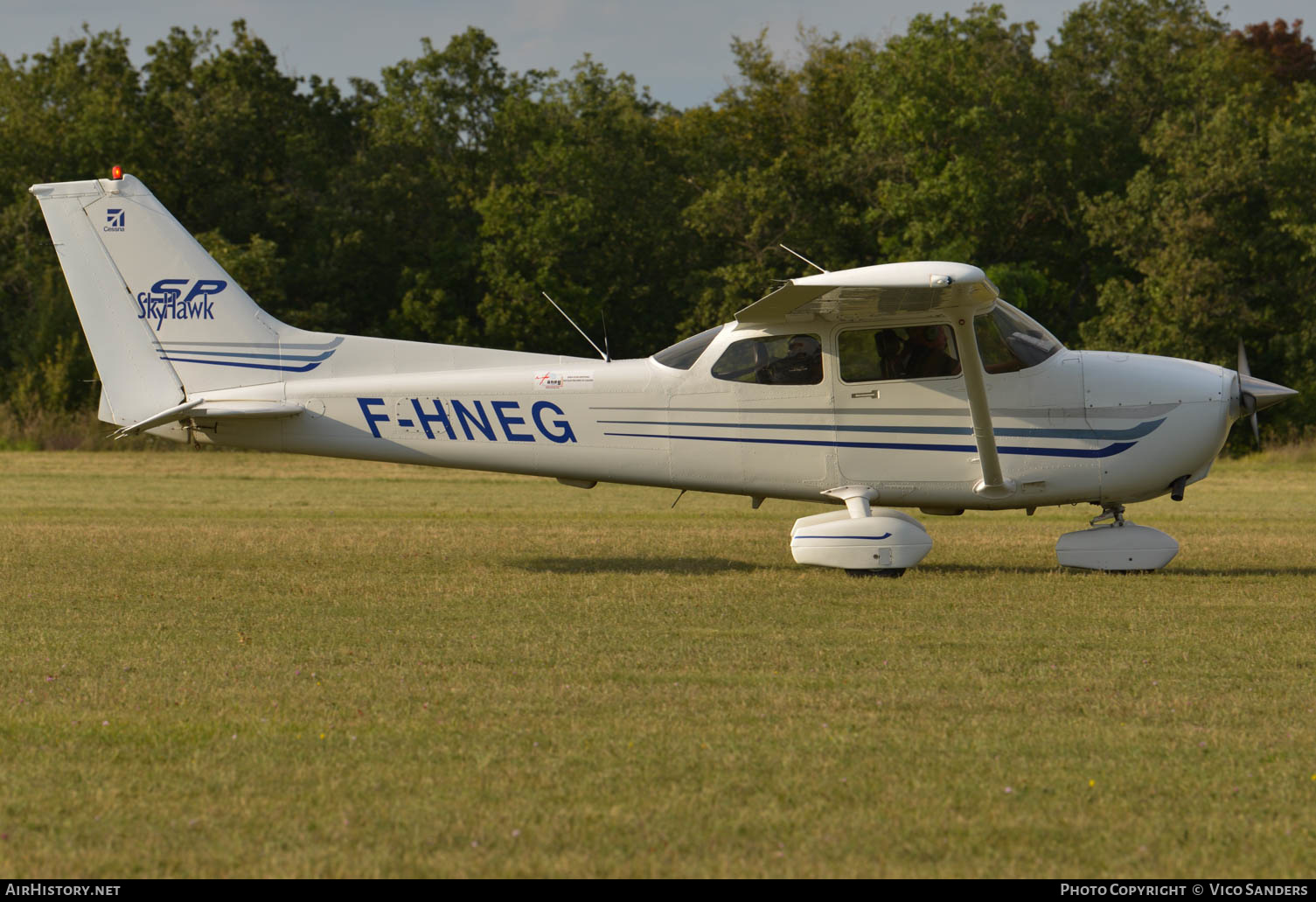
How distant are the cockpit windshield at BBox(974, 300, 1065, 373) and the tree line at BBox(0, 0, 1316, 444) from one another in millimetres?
26227

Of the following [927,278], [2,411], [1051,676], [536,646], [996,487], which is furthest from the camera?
→ [2,411]

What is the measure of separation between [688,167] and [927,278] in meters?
38.9

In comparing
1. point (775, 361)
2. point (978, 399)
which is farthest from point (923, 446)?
point (775, 361)

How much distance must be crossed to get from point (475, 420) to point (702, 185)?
118 ft

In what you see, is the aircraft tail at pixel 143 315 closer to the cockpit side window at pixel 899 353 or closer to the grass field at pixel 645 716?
the grass field at pixel 645 716

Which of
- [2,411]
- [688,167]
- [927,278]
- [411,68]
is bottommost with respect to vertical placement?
[2,411]

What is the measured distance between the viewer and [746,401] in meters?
11.6

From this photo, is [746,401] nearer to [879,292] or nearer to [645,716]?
[879,292]

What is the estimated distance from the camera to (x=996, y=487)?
37.3 ft

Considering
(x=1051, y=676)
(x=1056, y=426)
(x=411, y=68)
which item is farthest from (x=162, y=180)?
(x=1051, y=676)

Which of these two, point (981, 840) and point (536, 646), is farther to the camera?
point (536, 646)

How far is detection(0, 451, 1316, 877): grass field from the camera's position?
4.42m

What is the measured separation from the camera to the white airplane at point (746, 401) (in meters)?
11.3

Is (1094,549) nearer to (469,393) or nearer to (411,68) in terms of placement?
(469,393)
